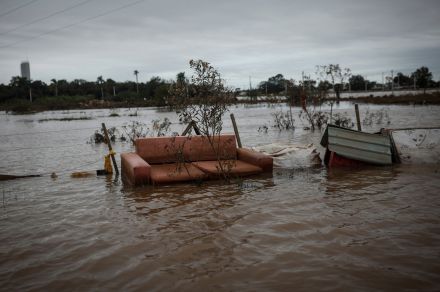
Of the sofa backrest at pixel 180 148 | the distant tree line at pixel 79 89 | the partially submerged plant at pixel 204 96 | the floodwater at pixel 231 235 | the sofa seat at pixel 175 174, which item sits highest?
the distant tree line at pixel 79 89

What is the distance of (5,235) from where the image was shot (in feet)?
17.9

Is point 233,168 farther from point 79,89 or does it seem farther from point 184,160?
point 79,89

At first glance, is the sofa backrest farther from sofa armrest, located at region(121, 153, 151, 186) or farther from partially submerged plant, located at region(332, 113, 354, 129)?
partially submerged plant, located at region(332, 113, 354, 129)

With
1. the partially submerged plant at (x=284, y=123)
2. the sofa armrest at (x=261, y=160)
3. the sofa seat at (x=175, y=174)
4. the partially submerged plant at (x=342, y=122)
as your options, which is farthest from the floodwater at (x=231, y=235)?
the partially submerged plant at (x=284, y=123)

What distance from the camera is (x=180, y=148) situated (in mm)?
8852

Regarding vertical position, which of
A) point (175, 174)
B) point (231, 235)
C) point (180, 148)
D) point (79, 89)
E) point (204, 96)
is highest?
point (79, 89)

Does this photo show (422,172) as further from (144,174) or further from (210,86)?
(144,174)

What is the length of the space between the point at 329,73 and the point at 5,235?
15980mm

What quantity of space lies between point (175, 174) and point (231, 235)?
10.5ft

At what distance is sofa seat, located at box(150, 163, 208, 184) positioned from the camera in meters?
7.79

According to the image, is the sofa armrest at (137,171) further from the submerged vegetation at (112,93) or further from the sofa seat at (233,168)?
the submerged vegetation at (112,93)

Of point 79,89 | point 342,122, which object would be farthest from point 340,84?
point 79,89

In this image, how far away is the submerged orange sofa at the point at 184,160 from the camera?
785 cm

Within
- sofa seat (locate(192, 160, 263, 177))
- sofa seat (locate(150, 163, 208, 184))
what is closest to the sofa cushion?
sofa seat (locate(150, 163, 208, 184))
